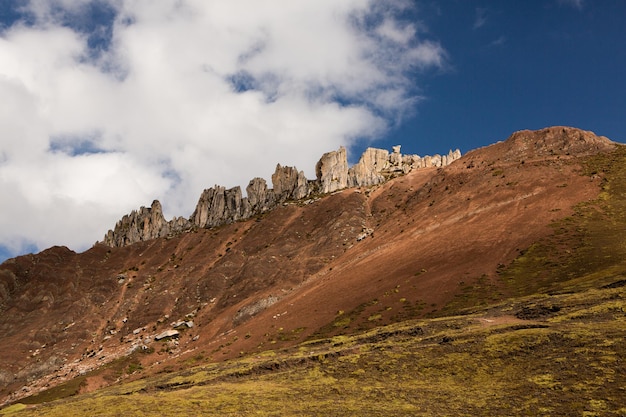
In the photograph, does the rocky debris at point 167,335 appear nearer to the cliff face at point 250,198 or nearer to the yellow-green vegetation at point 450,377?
the yellow-green vegetation at point 450,377

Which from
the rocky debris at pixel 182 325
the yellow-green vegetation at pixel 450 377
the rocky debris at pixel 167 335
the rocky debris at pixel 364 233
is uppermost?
A: the rocky debris at pixel 364 233

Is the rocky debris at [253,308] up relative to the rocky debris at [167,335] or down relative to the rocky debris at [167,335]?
up

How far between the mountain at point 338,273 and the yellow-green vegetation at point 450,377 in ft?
3.64

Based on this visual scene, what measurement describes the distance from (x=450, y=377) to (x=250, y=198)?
514 feet

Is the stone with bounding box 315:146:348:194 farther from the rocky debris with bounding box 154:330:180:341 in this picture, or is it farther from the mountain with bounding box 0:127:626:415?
the rocky debris with bounding box 154:330:180:341

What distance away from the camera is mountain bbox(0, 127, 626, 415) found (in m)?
66.3

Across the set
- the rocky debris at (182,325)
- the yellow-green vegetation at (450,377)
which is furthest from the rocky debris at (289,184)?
the yellow-green vegetation at (450,377)

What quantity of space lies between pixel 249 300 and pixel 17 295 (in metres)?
83.9

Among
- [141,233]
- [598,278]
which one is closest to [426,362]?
[598,278]

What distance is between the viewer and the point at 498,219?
93.1 metres

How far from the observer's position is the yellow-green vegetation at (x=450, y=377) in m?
25.2

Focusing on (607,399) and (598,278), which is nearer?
(607,399)

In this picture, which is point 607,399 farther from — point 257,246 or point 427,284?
point 257,246

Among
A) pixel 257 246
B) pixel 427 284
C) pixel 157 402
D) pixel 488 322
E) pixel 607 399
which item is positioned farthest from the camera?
pixel 257 246
